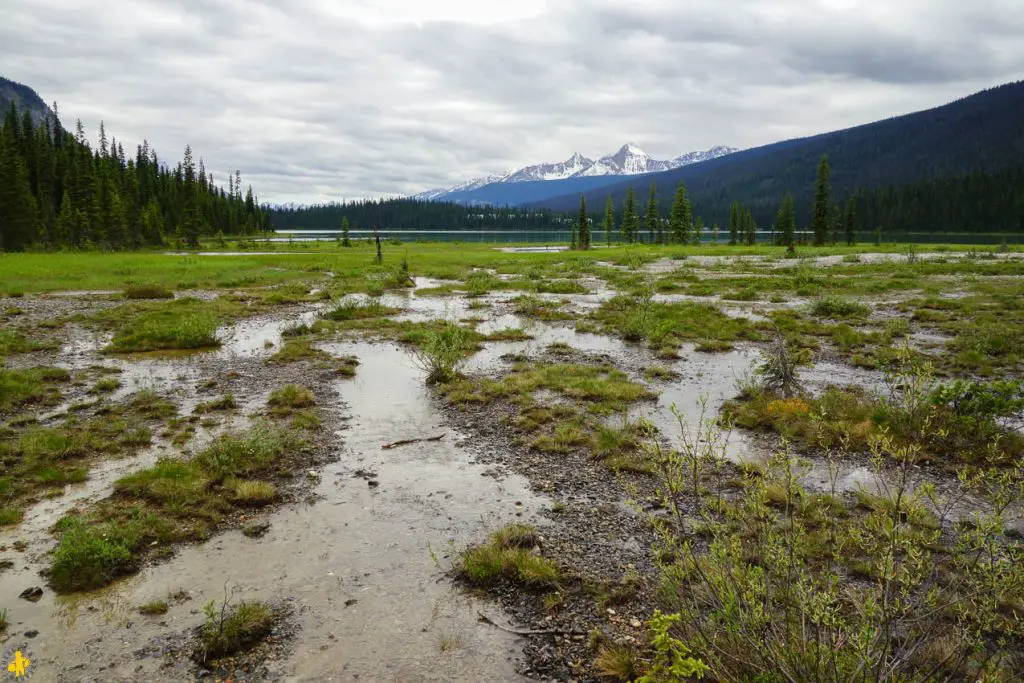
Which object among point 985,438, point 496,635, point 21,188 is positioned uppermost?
point 21,188

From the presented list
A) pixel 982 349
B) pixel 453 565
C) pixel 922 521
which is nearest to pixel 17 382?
pixel 453 565

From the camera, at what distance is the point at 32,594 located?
6277 mm

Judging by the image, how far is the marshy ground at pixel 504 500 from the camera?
196 inches

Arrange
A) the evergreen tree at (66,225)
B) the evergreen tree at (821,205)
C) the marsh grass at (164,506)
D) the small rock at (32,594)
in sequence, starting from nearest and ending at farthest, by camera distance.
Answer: the small rock at (32,594), the marsh grass at (164,506), the evergreen tree at (66,225), the evergreen tree at (821,205)

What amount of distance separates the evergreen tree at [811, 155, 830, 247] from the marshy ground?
79.8 metres

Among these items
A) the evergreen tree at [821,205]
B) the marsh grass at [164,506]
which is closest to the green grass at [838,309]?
the marsh grass at [164,506]

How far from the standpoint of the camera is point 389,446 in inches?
436

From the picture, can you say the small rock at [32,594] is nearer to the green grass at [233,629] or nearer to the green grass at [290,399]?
the green grass at [233,629]

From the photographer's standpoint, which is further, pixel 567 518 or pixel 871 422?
pixel 871 422

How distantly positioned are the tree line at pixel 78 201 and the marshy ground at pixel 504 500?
6849 centimetres

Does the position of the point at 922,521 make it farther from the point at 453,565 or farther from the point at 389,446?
the point at 389,446

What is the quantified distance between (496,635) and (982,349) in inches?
771

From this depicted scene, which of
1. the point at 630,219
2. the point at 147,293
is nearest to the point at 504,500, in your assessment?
the point at 147,293

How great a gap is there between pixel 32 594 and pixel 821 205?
106 m
